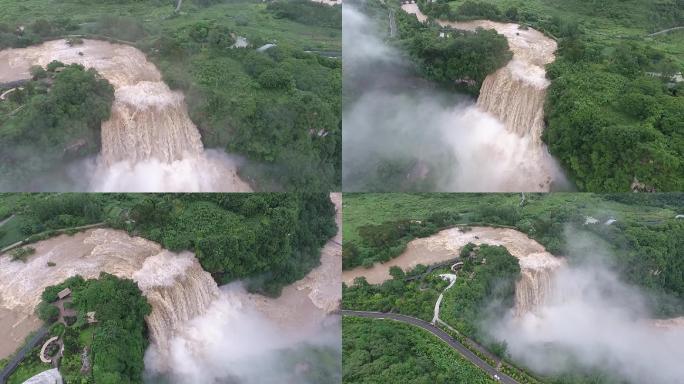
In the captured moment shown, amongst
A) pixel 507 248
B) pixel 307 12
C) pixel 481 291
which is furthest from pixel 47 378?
pixel 307 12

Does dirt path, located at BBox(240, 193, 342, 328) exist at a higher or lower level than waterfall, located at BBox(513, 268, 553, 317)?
lower

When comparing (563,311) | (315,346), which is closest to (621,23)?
(563,311)

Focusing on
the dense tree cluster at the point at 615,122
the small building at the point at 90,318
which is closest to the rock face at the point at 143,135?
the small building at the point at 90,318

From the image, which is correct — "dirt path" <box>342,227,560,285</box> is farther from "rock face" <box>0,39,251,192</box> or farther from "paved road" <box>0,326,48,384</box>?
"paved road" <box>0,326,48,384</box>

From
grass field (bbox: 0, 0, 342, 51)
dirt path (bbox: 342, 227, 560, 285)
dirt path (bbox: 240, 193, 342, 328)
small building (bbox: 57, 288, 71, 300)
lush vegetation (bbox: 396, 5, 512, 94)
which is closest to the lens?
small building (bbox: 57, 288, 71, 300)

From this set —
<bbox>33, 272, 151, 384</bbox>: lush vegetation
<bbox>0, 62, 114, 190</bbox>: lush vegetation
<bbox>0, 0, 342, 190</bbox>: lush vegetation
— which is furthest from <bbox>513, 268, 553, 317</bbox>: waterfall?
<bbox>0, 62, 114, 190</bbox>: lush vegetation

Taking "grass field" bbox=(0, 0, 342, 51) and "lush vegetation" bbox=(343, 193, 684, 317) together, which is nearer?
"lush vegetation" bbox=(343, 193, 684, 317)

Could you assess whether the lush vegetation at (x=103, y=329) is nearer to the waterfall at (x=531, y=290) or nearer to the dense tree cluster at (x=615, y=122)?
the waterfall at (x=531, y=290)
